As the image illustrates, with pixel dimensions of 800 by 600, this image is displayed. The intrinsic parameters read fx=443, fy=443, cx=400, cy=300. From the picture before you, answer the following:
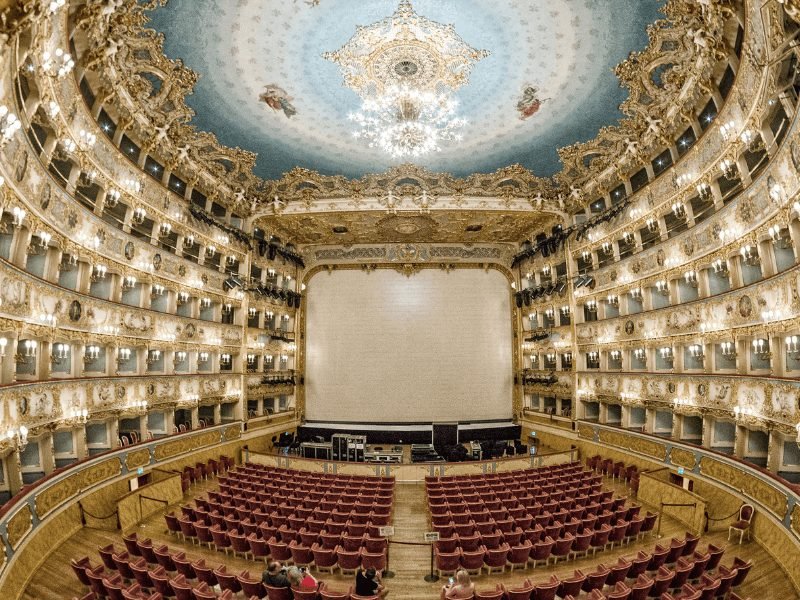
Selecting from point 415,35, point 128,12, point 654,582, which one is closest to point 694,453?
point 654,582

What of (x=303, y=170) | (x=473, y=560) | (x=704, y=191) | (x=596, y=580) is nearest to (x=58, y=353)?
(x=303, y=170)

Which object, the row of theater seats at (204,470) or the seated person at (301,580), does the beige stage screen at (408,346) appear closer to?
the row of theater seats at (204,470)

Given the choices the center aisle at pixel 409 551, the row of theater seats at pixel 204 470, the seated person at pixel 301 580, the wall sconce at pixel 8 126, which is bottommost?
the center aisle at pixel 409 551

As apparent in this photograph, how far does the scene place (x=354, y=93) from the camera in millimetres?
16234

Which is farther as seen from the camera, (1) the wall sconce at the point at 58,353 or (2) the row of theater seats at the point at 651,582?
(1) the wall sconce at the point at 58,353

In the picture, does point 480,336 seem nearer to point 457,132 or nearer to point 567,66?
point 457,132

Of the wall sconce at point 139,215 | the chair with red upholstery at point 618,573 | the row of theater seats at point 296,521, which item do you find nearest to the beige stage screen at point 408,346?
the row of theater seats at point 296,521

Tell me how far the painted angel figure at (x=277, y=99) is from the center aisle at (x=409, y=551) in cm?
1523

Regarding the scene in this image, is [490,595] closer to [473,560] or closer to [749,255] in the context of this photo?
[473,560]

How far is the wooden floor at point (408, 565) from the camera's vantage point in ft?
30.6

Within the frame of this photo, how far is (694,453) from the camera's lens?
47.5 ft

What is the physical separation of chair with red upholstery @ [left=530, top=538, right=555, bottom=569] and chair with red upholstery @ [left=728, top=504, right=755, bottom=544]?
5247 millimetres

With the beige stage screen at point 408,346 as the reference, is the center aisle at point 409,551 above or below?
below

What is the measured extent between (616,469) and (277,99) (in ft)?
65.0
